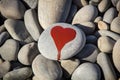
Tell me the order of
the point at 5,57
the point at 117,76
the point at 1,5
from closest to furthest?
the point at 117,76
the point at 5,57
the point at 1,5

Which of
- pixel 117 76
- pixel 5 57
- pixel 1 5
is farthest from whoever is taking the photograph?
pixel 1 5

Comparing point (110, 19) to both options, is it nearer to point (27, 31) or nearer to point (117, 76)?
point (117, 76)

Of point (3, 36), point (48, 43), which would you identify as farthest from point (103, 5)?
point (3, 36)

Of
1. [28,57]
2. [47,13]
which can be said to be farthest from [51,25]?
[28,57]

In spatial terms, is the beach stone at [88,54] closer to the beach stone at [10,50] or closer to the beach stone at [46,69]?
Result: the beach stone at [46,69]

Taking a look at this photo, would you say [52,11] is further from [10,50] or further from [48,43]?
[10,50]

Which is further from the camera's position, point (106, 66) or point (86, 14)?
point (86, 14)

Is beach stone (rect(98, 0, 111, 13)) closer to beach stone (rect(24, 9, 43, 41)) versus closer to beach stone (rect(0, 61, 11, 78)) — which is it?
beach stone (rect(24, 9, 43, 41))

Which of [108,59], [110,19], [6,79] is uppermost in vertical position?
[110,19]
